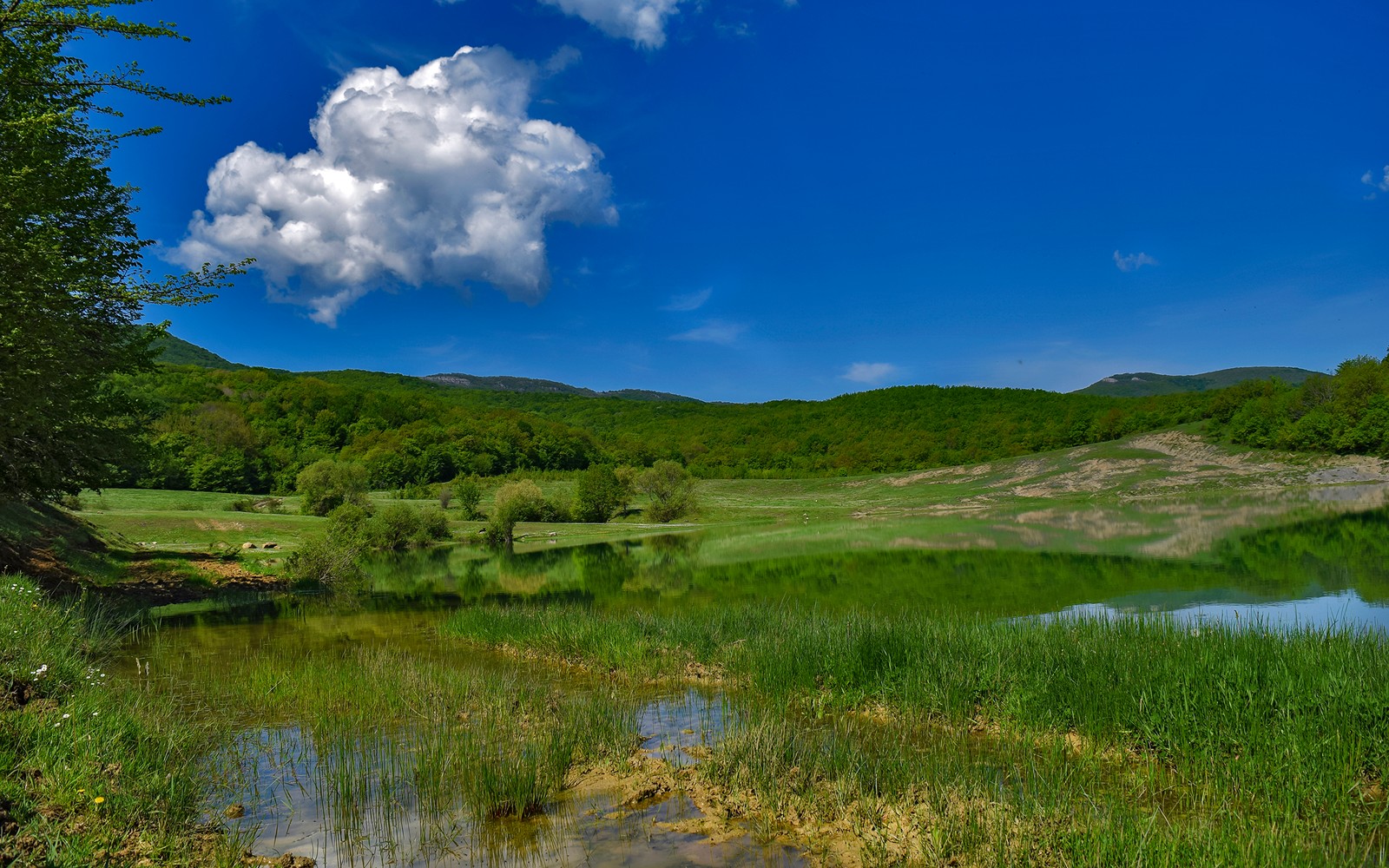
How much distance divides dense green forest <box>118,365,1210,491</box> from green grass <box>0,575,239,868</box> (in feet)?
210

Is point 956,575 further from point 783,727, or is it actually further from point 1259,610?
point 783,727

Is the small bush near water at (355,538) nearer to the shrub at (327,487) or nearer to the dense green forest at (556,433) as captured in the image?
the shrub at (327,487)

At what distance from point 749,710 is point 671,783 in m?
1.67

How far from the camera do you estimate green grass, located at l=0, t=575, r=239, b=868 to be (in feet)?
15.6

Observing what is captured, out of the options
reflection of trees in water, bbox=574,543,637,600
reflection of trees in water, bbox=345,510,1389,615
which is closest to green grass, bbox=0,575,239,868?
reflection of trees in water, bbox=345,510,1389,615

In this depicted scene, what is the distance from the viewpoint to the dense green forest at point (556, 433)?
74562 millimetres

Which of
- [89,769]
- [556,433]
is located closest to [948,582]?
[89,769]

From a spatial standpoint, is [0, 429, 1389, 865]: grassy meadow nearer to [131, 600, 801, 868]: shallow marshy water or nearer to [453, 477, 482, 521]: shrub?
[131, 600, 801, 868]: shallow marshy water

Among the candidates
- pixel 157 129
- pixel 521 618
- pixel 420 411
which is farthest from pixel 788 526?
pixel 420 411

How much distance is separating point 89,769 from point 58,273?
11157 millimetres

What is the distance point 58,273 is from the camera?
12.6 meters

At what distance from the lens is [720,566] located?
31.9m

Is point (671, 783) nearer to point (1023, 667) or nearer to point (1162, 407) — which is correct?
point (1023, 667)

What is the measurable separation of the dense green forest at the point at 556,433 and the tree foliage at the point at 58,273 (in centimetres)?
5179
